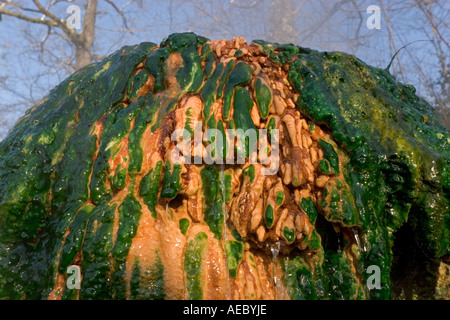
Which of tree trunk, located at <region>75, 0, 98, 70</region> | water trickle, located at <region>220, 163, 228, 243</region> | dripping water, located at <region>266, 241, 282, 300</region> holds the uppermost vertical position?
tree trunk, located at <region>75, 0, 98, 70</region>

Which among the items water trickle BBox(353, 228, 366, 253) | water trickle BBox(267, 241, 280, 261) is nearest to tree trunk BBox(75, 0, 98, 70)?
water trickle BBox(267, 241, 280, 261)

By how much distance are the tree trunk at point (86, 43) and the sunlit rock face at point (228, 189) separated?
8.17 m

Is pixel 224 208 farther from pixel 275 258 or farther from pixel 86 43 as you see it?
pixel 86 43

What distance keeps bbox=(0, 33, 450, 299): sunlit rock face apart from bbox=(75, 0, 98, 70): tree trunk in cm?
817

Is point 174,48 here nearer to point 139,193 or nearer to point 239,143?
point 239,143

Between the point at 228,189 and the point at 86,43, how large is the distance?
29.8 feet

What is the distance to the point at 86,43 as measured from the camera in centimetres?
931

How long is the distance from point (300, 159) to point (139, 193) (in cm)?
71

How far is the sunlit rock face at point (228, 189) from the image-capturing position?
1.48 m

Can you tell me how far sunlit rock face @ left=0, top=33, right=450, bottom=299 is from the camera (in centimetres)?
148

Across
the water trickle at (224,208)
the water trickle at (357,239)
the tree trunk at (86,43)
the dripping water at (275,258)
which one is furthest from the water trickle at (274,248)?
the tree trunk at (86,43)

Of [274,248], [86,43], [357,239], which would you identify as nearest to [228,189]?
[274,248]

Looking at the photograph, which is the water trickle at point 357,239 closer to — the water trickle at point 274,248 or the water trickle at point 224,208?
the water trickle at point 274,248

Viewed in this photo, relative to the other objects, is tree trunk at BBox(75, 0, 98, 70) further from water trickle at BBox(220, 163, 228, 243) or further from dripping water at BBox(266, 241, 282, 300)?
dripping water at BBox(266, 241, 282, 300)
